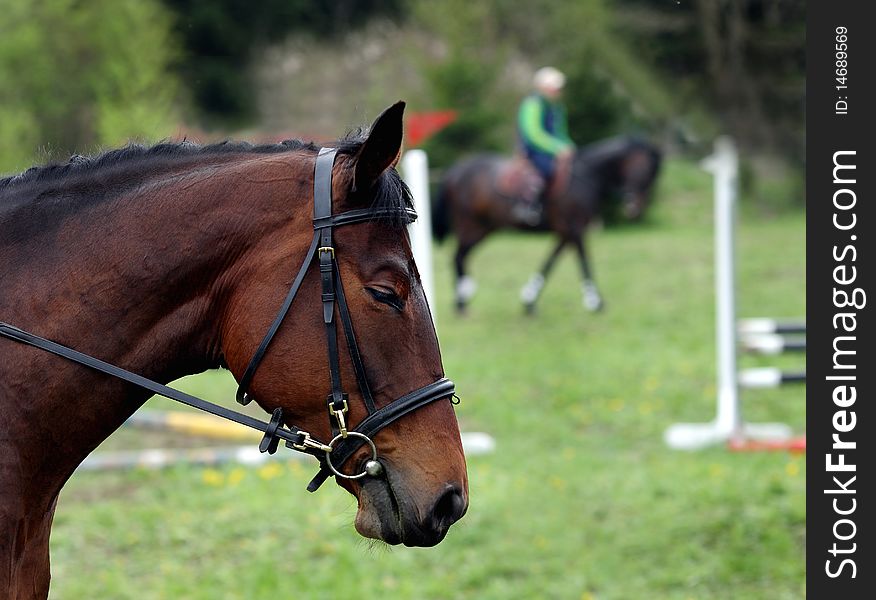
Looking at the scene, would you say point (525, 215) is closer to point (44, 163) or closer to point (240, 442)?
point (240, 442)

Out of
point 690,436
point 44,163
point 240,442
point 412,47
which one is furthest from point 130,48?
point 44,163

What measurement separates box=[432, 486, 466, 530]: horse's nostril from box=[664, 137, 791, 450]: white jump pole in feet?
16.7

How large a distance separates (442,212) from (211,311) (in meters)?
12.3

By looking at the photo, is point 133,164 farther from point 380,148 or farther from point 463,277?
point 463,277

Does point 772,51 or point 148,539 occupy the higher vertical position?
point 772,51

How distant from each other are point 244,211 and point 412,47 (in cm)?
2051

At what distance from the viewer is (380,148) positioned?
2.09 metres

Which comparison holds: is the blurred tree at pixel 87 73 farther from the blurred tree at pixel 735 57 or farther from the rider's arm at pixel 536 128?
the blurred tree at pixel 735 57

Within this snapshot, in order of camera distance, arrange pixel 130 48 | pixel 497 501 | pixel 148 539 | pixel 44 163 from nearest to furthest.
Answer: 1. pixel 44 163
2. pixel 148 539
3. pixel 497 501
4. pixel 130 48

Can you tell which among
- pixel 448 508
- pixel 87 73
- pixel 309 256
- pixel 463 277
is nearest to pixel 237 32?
pixel 87 73

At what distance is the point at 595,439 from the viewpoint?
7.38 metres

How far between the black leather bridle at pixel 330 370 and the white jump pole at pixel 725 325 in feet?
16.4

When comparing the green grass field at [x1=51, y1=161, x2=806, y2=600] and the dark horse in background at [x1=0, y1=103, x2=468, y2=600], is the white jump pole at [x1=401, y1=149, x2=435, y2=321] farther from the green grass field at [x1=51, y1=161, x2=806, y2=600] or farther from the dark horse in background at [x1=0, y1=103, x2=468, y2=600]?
the dark horse in background at [x1=0, y1=103, x2=468, y2=600]

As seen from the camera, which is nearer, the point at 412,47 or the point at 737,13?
the point at 737,13
